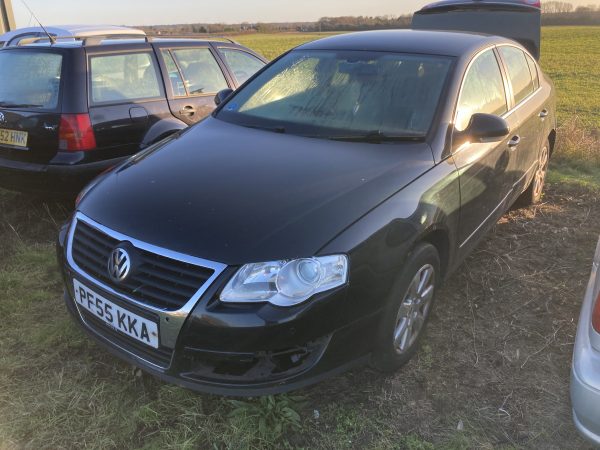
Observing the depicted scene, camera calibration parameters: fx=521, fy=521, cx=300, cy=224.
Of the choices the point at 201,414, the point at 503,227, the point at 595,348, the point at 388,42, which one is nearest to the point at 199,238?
the point at 201,414

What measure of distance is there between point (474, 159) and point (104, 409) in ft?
7.65

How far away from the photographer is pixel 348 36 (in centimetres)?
377

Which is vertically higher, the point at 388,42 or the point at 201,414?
the point at 388,42

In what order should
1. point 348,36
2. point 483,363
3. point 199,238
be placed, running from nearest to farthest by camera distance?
1. point 199,238
2. point 483,363
3. point 348,36

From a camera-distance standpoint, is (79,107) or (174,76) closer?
(79,107)

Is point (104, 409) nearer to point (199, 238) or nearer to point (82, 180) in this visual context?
point (199, 238)

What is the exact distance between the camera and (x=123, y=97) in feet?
14.4

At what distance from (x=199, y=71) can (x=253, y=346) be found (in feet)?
12.6

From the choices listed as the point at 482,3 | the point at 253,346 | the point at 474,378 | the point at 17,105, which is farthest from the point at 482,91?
the point at 17,105

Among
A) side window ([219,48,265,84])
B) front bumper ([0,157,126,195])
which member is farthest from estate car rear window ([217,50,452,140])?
side window ([219,48,265,84])

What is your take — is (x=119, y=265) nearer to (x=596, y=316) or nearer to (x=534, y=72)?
(x=596, y=316)

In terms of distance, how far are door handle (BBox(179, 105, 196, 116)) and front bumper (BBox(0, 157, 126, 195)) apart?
0.94 metres

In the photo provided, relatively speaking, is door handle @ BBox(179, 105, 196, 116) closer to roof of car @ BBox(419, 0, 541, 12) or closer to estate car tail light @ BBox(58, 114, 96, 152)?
estate car tail light @ BBox(58, 114, 96, 152)

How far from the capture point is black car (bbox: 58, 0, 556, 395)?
203 cm
